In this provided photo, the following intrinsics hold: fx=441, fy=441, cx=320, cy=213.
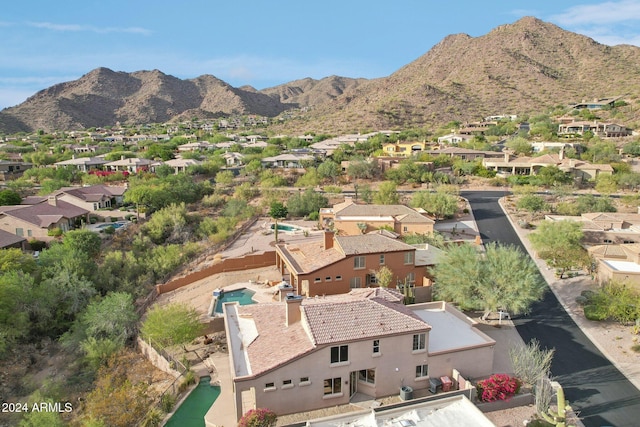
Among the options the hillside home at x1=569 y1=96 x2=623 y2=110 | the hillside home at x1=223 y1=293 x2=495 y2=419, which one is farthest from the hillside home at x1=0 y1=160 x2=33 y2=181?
the hillside home at x1=569 y1=96 x2=623 y2=110

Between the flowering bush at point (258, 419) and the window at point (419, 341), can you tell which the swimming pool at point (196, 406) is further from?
the window at point (419, 341)

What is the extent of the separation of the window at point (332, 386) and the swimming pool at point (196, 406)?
525cm

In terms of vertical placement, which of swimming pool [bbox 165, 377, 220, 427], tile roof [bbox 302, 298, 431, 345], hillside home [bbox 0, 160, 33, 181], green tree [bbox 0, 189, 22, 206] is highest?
hillside home [bbox 0, 160, 33, 181]

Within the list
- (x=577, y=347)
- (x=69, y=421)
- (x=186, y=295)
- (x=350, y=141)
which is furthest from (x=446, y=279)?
(x=350, y=141)

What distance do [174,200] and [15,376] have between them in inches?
1253

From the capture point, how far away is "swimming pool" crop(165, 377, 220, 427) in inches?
704

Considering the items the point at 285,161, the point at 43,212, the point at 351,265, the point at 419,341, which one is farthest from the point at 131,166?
the point at 419,341

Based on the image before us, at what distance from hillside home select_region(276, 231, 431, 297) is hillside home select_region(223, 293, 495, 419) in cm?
801

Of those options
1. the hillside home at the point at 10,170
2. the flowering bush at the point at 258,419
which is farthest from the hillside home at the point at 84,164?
the flowering bush at the point at 258,419

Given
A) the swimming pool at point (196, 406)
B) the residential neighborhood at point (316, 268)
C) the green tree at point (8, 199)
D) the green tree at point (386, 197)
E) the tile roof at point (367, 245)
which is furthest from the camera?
the green tree at point (386, 197)

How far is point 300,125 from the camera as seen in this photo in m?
137

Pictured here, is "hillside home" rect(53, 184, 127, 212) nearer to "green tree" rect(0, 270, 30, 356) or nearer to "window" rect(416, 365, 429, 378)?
"green tree" rect(0, 270, 30, 356)

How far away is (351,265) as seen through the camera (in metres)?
28.2

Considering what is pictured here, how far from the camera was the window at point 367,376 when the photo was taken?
1758 centimetres
